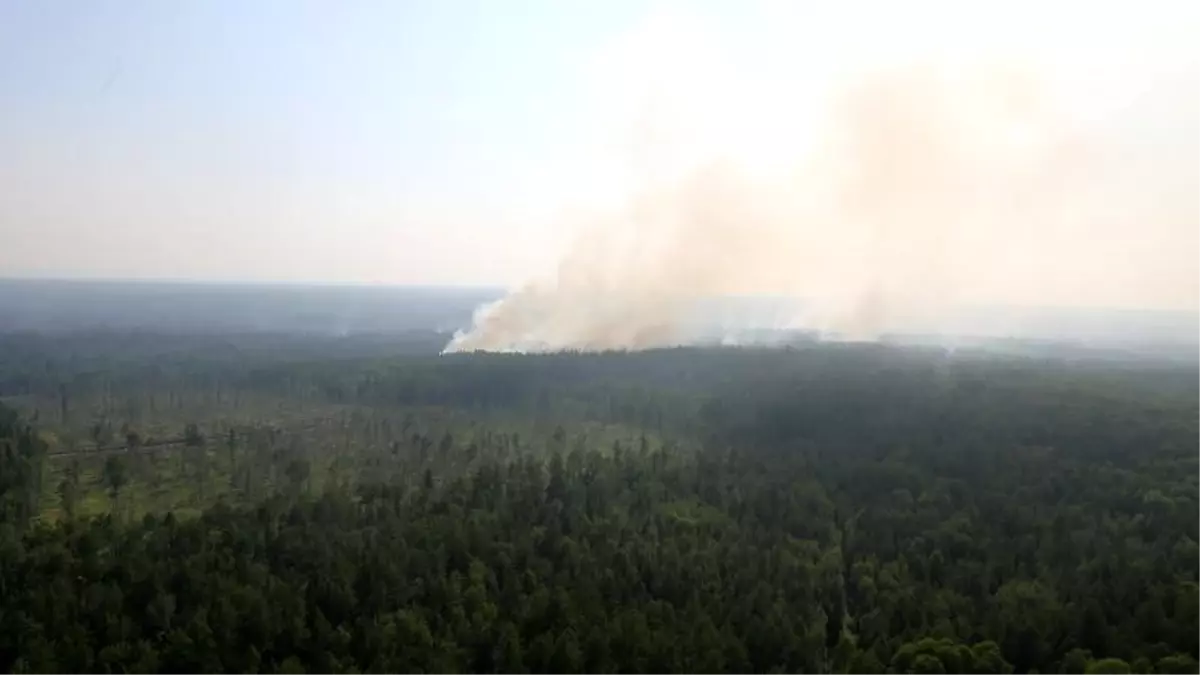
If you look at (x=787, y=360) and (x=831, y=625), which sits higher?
(x=787, y=360)

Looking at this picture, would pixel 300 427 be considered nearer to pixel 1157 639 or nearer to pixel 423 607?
pixel 423 607

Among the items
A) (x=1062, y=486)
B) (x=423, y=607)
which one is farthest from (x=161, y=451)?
(x=1062, y=486)

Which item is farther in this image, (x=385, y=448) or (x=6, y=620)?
(x=385, y=448)

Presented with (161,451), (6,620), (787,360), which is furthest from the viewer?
(787,360)
